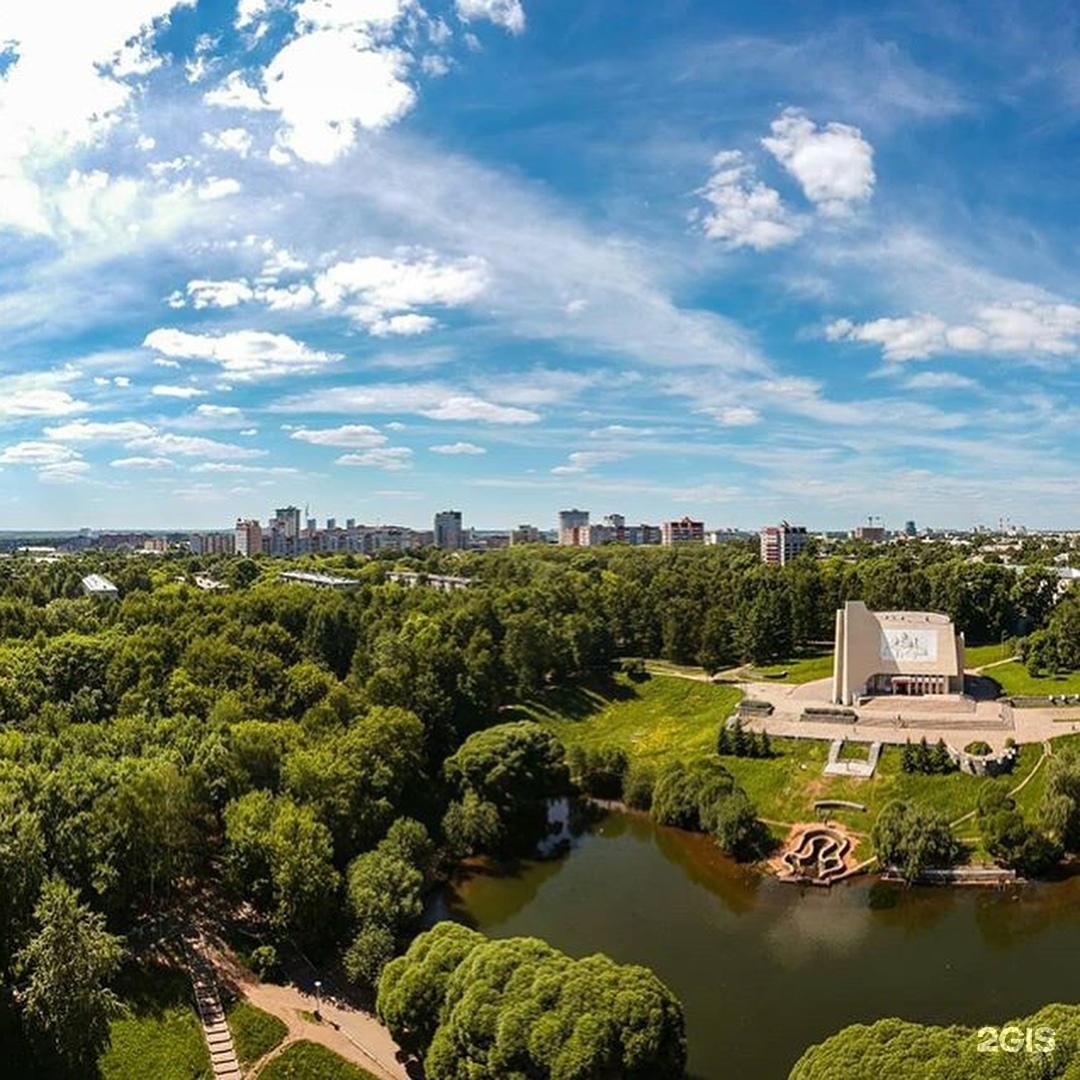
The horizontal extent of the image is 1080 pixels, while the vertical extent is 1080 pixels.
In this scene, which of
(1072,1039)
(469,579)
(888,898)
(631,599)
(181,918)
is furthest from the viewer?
(469,579)

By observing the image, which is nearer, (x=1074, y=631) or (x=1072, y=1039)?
(x=1072, y=1039)

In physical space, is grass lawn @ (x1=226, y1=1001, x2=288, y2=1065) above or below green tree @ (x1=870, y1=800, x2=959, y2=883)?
below

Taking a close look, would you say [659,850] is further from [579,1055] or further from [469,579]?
[469,579]

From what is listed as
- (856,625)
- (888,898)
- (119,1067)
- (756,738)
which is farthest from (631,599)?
(119,1067)

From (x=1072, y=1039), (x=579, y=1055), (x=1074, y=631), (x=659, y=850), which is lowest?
(x=659, y=850)

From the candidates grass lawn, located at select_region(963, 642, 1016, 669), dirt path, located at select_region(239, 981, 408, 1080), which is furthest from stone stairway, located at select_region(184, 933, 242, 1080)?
grass lawn, located at select_region(963, 642, 1016, 669)

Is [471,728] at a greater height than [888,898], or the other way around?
[471,728]

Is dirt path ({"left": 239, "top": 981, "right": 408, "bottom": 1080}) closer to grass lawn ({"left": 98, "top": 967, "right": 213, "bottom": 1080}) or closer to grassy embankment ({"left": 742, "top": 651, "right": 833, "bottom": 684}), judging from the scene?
grass lawn ({"left": 98, "top": 967, "right": 213, "bottom": 1080})
